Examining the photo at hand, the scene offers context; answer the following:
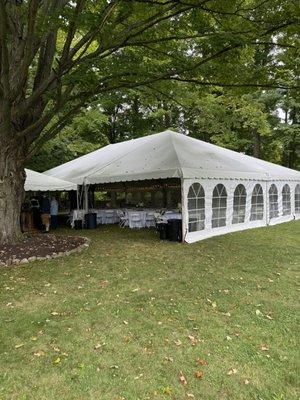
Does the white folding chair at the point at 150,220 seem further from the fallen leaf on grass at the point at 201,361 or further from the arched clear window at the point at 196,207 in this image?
the fallen leaf on grass at the point at 201,361

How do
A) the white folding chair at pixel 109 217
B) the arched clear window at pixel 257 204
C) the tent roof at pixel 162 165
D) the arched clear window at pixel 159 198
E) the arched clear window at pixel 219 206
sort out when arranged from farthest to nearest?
the arched clear window at pixel 159 198, the white folding chair at pixel 109 217, the arched clear window at pixel 257 204, the arched clear window at pixel 219 206, the tent roof at pixel 162 165

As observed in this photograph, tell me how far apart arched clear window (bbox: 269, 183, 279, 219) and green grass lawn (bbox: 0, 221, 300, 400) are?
8.18 metres

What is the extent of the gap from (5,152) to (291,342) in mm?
8181

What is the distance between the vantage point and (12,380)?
3730 mm

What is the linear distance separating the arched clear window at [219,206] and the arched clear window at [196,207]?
0.75 meters

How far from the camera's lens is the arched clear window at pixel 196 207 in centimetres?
1216

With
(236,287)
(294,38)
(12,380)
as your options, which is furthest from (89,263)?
(294,38)

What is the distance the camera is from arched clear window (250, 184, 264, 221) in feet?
51.4

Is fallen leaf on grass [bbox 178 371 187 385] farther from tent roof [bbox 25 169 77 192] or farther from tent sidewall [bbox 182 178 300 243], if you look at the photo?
tent roof [bbox 25 169 77 192]

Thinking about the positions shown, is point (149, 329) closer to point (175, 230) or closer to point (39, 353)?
point (39, 353)

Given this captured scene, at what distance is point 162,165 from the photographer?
12570 mm

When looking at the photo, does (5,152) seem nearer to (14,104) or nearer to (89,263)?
(14,104)

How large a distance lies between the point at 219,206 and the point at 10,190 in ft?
24.6

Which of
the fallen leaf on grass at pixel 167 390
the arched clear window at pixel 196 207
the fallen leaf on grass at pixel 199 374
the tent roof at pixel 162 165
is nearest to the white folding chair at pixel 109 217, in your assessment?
the tent roof at pixel 162 165
